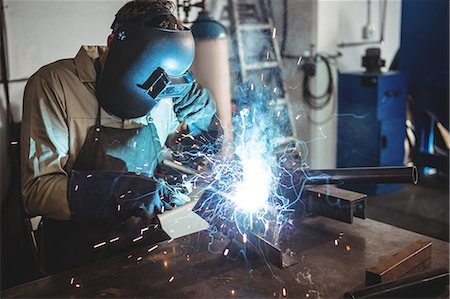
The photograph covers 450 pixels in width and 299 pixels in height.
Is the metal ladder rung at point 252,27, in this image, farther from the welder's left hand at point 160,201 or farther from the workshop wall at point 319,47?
the welder's left hand at point 160,201

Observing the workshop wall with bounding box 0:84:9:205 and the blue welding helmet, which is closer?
the blue welding helmet

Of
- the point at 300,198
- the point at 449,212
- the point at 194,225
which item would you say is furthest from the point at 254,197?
the point at 449,212

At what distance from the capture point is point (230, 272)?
1.49 m

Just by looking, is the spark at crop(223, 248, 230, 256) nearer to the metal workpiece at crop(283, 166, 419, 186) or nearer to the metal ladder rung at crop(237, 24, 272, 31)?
the metal workpiece at crop(283, 166, 419, 186)

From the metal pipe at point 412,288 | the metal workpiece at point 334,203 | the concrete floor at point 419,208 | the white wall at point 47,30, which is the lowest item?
the concrete floor at point 419,208

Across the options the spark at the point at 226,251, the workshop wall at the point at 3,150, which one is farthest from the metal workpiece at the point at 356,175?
the workshop wall at the point at 3,150

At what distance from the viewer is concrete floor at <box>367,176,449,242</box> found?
3.64 metres

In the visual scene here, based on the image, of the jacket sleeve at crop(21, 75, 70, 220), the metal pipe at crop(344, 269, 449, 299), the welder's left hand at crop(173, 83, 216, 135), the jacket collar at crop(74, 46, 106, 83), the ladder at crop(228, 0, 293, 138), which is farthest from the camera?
the ladder at crop(228, 0, 293, 138)

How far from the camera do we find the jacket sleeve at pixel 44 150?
1676mm

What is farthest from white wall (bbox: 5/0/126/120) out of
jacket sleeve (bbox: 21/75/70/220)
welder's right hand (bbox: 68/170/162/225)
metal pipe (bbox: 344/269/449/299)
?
metal pipe (bbox: 344/269/449/299)

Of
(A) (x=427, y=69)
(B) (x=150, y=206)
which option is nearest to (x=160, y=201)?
(B) (x=150, y=206)

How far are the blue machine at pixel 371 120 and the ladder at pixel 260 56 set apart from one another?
19.5 inches

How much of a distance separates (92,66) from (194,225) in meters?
1.16

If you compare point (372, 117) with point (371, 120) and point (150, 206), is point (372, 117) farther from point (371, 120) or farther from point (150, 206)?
point (150, 206)
